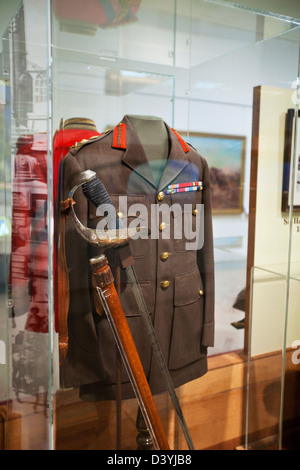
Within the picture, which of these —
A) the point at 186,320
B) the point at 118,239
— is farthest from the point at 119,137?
the point at 186,320

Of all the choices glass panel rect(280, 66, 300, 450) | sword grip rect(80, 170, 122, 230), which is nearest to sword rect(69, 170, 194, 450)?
sword grip rect(80, 170, 122, 230)

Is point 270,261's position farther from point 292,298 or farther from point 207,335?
point 207,335

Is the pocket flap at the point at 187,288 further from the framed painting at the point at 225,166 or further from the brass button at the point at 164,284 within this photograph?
the framed painting at the point at 225,166

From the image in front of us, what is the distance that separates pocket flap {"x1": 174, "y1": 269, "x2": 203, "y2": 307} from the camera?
1469 mm

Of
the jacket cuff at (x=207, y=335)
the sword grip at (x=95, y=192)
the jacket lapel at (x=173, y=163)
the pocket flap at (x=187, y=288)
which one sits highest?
the jacket lapel at (x=173, y=163)

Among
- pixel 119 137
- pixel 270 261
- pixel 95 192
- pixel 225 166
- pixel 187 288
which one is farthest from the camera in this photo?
pixel 225 166

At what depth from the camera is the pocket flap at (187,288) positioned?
Answer: 4.82 ft

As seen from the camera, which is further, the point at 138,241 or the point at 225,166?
the point at 225,166

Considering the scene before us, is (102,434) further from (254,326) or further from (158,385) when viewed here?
(254,326)

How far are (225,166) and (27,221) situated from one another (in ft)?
3.72

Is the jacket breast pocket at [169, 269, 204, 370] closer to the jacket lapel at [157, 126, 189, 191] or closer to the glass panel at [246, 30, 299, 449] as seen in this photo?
the jacket lapel at [157, 126, 189, 191]

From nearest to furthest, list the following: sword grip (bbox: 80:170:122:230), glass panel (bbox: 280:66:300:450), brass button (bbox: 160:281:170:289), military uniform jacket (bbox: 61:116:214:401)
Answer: sword grip (bbox: 80:170:122:230), military uniform jacket (bbox: 61:116:214:401), brass button (bbox: 160:281:170:289), glass panel (bbox: 280:66:300:450)

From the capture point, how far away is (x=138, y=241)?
140 cm

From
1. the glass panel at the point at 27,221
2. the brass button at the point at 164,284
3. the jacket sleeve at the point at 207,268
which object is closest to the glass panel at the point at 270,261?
the jacket sleeve at the point at 207,268
